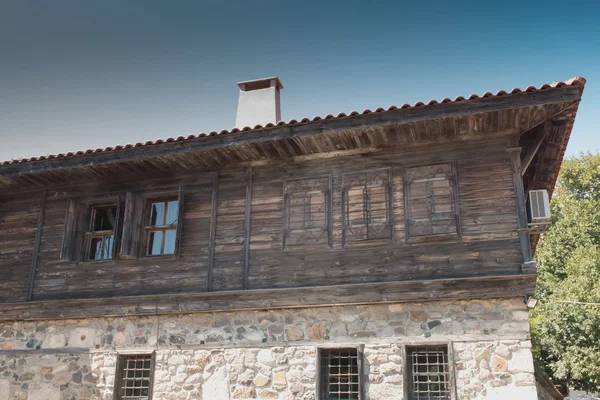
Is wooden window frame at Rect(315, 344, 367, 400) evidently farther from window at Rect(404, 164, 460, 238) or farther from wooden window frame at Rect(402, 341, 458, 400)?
window at Rect(404, 164, 460, 238)

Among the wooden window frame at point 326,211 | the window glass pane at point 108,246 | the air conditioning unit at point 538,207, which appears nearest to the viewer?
the air conditioning unit at point 538,207

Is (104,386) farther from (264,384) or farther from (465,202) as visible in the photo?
(465,202)

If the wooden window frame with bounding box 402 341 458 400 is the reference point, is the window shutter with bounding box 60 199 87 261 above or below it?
above

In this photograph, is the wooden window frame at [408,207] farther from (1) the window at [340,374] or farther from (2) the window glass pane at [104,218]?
(2) the window glass pane at [104,218]

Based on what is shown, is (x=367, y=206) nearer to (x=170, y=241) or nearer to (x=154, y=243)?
(x=170, y=241)

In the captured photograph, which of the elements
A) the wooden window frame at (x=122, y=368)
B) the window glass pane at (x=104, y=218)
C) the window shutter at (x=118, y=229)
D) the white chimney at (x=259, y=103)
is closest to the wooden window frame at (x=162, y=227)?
the window shutter at (x=118, y=229)

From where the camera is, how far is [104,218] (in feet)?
38.8

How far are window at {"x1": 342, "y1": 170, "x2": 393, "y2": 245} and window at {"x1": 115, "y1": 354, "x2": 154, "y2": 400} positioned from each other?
157 inches

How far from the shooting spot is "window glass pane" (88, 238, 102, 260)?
11484mm

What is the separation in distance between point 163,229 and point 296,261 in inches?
108

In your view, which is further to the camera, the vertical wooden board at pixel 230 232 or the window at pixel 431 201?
the vertical wooden board at pixel 230 232

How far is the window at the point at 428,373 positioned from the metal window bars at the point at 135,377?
14.2 ft

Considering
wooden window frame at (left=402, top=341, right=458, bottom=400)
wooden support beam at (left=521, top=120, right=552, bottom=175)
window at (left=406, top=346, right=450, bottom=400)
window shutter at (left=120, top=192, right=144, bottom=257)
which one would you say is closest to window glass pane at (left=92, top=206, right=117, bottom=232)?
window shutter at (left=120, top=192, right=144, bottom=257)

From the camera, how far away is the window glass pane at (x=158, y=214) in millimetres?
11242
